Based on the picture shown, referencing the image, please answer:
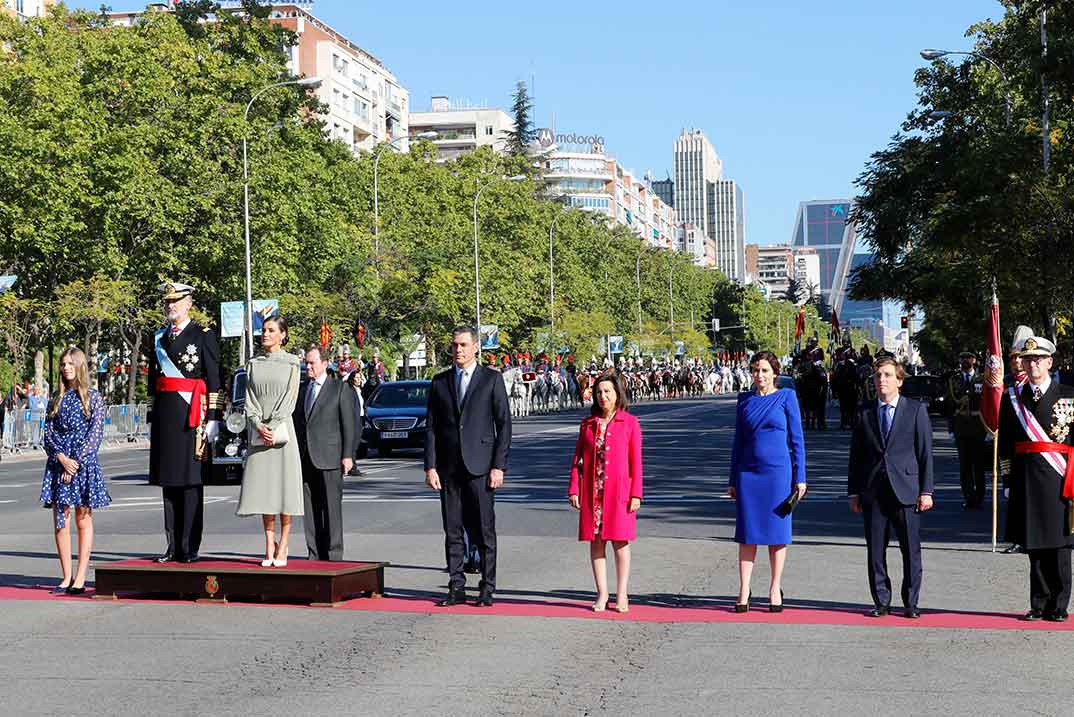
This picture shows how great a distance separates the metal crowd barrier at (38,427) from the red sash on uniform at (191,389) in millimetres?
26904

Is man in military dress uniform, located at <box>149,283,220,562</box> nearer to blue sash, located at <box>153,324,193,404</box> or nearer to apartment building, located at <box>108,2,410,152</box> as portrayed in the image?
blue sash, located at <box>153,324,193,404</box>

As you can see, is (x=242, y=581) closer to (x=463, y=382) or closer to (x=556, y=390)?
(x=463, y=382)

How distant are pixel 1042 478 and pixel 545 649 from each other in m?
3.40

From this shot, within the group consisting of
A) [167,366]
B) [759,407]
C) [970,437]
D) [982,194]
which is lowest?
[970,437]

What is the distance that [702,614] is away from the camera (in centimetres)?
1136

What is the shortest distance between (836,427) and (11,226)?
22.8m

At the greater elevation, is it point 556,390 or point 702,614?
point 556,390

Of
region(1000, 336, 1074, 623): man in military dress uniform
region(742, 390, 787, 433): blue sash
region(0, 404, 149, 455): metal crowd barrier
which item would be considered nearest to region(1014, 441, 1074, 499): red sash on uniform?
region(1000, 336, 1074, 623): man in military dress uniform

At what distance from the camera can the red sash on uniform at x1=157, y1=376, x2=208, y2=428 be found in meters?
12.6

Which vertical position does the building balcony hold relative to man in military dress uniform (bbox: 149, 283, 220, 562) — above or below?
above

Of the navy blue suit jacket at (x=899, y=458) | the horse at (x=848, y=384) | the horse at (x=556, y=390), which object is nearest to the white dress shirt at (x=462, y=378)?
the navy blue suit jacket at (x=899, y=458)

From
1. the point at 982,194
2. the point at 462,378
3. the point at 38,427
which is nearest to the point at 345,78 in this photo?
the point at 38,427

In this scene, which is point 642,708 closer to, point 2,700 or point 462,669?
point 462,669

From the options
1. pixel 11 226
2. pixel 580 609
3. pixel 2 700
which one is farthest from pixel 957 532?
pixel 11 226
